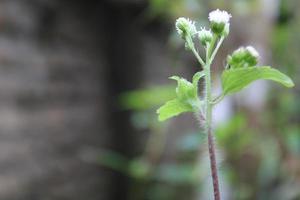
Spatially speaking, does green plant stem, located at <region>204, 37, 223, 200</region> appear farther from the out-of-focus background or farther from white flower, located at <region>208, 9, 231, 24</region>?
the out-of-focus background

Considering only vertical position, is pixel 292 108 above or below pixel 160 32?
below

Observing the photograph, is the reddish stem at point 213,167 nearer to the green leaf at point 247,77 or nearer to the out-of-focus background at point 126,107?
the green leaf at point 247,77

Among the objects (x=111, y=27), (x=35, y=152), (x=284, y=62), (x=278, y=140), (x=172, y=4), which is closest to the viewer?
(x=278, y=140)

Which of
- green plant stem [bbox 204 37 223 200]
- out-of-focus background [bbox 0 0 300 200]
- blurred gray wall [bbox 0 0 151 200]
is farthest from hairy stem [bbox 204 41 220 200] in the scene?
blurred gray wall [bbox 0 0 151 200]

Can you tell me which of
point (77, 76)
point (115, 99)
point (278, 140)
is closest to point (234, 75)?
point (278, 140)

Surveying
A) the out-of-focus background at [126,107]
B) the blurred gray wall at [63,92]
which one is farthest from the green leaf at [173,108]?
the blurred gray wall at [63,92]

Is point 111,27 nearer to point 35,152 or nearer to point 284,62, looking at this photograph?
point 35,152

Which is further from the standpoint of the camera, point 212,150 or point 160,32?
point 160,32
